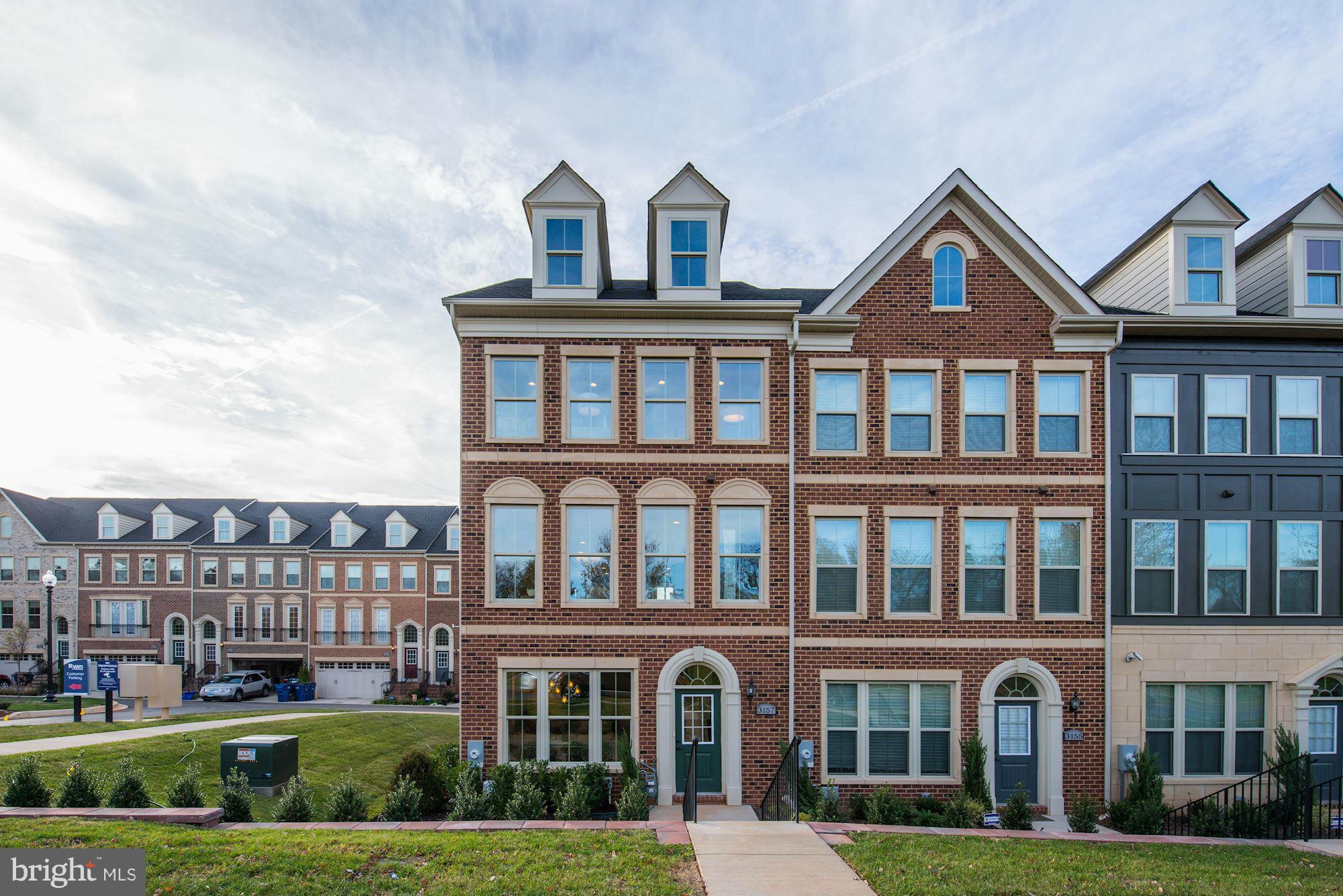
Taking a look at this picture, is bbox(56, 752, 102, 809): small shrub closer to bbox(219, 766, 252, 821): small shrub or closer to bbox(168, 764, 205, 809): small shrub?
bbox(168, 764, 205, 809): small shrub

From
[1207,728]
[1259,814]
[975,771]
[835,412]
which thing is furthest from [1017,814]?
[835,412]

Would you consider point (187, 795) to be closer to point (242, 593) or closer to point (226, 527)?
point (242, 593)

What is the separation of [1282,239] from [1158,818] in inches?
483

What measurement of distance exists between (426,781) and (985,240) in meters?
15.4

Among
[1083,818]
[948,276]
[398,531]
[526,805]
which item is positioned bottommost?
[1083,818]

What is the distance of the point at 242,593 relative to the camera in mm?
38531

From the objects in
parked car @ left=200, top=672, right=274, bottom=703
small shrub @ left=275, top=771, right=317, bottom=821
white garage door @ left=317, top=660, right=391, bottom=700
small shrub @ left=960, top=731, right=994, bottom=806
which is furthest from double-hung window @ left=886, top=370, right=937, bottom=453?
parked car @ left=200, top=672, right=274, bottom=703

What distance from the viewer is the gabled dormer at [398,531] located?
39000 mm

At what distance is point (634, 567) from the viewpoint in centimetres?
1319

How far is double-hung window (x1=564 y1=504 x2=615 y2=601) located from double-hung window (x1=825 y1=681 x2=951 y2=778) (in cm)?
511

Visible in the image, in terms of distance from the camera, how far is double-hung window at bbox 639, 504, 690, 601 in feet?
43.4

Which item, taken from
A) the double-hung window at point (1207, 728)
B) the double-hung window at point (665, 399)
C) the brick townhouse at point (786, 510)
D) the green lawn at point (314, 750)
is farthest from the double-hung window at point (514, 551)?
the double-hung window at point (1207, 728)

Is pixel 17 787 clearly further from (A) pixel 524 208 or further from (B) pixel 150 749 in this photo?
(A) pixel 524 208

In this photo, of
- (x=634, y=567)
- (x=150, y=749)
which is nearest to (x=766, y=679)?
(x=634, y=567)
